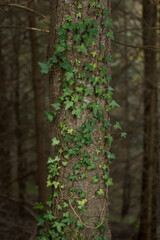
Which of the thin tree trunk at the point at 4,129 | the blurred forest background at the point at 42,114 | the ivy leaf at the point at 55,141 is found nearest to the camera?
the ivy leaf at the point at 55,141

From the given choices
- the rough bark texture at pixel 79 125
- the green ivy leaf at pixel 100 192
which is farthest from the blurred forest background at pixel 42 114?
the green ivy leaf at pixel 100 192

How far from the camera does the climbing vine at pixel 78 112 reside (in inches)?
129

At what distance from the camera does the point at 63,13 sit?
3318 mm

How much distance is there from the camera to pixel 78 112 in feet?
10.7

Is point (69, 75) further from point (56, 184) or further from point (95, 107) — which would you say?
point (56, 184)

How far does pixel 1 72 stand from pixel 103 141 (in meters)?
8.05

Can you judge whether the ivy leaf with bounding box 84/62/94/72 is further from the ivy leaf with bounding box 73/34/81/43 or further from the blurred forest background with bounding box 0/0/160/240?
the blurred forest background with bounding box 0/0/160/240

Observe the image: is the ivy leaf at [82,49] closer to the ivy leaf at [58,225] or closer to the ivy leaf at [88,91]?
the ivy leaf at [88,91]

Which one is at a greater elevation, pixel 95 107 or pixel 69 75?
pixel 69 75

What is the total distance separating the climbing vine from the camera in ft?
10.7

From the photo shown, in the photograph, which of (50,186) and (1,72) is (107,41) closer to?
(50,186)

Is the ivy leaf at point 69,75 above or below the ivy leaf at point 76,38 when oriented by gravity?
below

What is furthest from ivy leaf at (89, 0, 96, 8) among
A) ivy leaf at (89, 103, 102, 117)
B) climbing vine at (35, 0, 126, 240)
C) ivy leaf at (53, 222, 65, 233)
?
ivy leaf at (53, 222, 65, 233)

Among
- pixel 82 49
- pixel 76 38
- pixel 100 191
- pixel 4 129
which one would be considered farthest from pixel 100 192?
pixel 4 129
